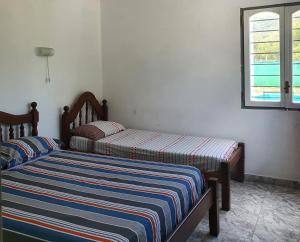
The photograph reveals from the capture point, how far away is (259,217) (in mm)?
3117

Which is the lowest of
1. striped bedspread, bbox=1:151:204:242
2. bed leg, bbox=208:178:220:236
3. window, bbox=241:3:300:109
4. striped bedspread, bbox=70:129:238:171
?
bed leg, bbox=208:178:220:236

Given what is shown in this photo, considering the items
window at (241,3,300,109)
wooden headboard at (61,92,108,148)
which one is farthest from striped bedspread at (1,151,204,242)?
window at (241,3,300,109)

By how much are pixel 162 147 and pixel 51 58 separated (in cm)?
167

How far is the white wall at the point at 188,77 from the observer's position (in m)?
3.89

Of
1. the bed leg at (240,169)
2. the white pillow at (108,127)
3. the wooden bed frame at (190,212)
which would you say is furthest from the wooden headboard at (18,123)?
the bed leg at (240,169)

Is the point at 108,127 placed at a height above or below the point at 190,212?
above

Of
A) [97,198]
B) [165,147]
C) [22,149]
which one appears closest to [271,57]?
[165,147]

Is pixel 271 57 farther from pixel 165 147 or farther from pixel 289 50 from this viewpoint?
pixel 165 147

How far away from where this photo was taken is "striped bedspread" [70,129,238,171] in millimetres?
3324

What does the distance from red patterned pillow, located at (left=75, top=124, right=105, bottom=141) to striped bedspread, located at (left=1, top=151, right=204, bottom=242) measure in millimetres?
820

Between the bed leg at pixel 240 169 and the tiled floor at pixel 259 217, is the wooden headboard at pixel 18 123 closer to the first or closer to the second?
the tiled floor at pixel 259 217

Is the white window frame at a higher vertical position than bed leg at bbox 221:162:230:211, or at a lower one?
higher

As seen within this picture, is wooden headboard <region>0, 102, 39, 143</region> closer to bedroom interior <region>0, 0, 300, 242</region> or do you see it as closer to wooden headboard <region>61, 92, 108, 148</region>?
bedroom interior <region>0, 0, 300, 242</region>

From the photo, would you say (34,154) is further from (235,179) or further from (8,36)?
(235,179)
